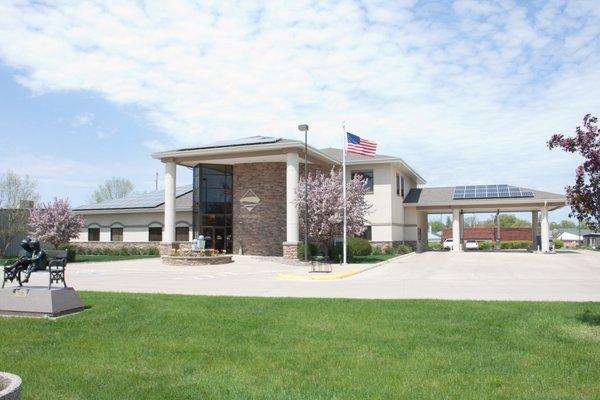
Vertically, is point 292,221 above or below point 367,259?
above

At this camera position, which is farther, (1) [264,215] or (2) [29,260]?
(1) [264,215]

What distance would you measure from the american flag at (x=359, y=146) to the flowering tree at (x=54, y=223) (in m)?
19.1

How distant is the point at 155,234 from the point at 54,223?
10577 millimetres

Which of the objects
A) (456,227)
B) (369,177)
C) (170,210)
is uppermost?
(369,177)

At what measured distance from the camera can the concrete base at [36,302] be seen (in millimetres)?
10352

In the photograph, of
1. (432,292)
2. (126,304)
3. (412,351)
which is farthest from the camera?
(432,292)

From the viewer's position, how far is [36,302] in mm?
10445

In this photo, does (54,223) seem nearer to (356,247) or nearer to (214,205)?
(214,205)

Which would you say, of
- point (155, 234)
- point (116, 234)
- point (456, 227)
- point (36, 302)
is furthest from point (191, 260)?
point (456, 227)

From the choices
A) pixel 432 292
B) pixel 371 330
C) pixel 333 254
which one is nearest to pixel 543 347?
pixel 371 330

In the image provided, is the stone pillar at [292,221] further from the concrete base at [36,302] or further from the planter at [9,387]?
the planter at [9,387]

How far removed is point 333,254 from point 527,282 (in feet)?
47.9

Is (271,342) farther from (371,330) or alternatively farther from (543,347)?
(543,347)

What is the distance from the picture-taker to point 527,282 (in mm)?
17891
